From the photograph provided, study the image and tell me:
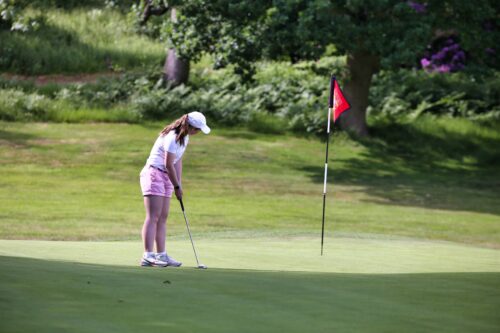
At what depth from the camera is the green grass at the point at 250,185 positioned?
19422 millimetres

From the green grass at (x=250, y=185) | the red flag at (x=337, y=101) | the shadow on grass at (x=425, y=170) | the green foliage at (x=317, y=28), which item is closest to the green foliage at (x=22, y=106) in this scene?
the green grass at (x=250, y=185)

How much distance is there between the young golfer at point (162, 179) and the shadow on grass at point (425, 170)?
46.0 ft

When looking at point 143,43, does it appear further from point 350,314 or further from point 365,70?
point 350,314

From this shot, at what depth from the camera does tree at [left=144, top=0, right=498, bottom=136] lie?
25.9 m

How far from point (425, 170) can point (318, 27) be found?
257 inches

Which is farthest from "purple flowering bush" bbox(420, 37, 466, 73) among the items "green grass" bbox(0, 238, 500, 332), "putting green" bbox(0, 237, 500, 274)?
"green grass" bbox(0, 238, 500, 332)

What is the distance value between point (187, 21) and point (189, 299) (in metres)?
21.1

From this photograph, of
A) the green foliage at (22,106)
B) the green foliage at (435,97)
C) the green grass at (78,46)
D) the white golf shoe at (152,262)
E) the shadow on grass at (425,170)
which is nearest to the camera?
the white golf shoe at (152,262)

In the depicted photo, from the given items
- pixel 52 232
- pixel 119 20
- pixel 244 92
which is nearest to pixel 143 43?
pixel 119 20

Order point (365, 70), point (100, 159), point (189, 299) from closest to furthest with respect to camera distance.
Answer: point (189, 299) → point (100, 159) → point (365, 70)

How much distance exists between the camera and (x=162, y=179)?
10.7 m

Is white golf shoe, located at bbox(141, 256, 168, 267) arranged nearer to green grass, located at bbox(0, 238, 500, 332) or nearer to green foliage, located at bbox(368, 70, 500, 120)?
green grass, located at bbox(0, 238, 500, 332)

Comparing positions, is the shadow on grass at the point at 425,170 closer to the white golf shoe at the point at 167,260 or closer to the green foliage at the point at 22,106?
the green foliage at the point at 22,106

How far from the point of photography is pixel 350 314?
7426 millimetres
